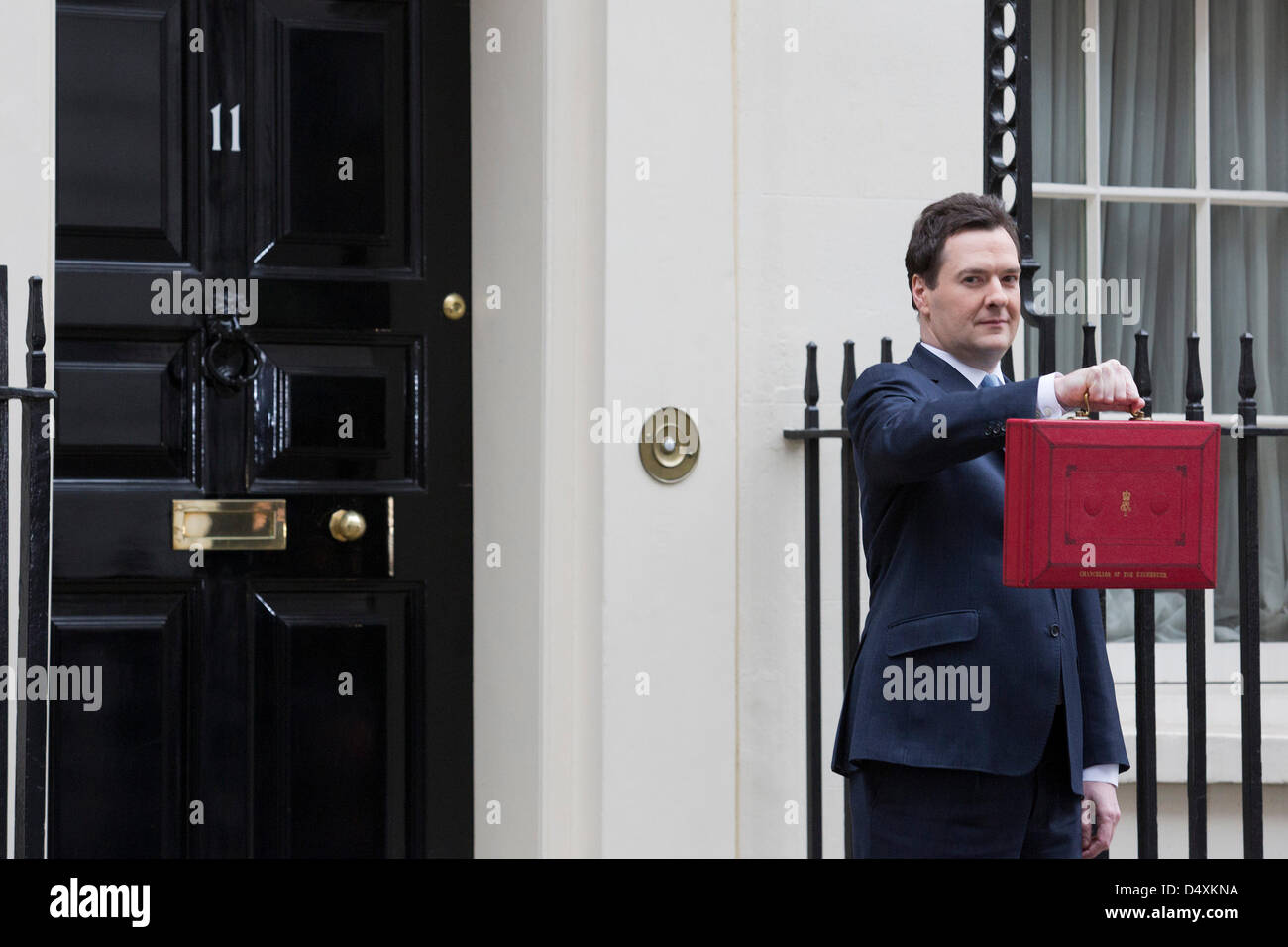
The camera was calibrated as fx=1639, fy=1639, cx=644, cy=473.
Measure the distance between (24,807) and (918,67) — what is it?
8.79ft

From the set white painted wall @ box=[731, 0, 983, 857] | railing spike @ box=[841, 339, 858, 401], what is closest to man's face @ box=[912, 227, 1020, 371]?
railing spike @ box=[841, 339, 858, 401]

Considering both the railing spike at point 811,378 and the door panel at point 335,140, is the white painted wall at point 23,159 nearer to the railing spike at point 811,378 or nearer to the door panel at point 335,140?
the door panel at point 335,140

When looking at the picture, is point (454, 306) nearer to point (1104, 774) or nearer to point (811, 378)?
point (811, 378)

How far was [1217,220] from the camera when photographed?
15.2 ft

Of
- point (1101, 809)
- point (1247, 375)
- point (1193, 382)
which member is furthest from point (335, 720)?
point (1247, 375)

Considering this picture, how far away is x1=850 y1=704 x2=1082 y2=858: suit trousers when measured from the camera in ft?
9.37

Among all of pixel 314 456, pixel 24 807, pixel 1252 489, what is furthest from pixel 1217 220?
pixel 24 807

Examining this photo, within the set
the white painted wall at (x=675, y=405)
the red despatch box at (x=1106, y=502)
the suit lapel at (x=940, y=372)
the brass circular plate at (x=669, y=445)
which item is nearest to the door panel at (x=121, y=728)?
the white painted wall at (x=675, y=405)

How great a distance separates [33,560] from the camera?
312 centimetres

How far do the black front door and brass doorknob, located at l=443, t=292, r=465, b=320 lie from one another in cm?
2

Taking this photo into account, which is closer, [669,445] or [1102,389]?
[1102,389]

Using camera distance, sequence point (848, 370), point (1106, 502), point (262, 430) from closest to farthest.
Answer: point (1106, 502) → point (848, 370) → point (262, 430)

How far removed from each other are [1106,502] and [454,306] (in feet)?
6.61
